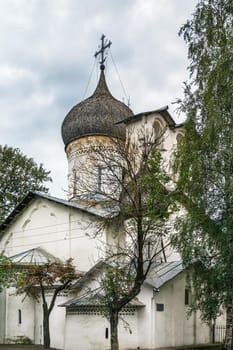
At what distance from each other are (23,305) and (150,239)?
21.8 feet

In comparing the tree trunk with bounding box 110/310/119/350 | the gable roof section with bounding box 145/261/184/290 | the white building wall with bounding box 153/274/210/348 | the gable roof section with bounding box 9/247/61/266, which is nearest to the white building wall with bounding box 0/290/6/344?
the gable roof section with bounding box 9/247/61/266

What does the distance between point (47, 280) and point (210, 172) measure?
772cm

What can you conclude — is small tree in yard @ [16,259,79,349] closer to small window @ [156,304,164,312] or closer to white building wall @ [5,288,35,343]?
white building wall @ [5,288,35,343]

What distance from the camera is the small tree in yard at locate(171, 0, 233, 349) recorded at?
11.7 meters

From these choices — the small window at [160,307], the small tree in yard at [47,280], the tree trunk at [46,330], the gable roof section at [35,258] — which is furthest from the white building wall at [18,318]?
the small window at [160,307]

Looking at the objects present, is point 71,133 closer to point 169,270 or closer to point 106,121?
point 106,121

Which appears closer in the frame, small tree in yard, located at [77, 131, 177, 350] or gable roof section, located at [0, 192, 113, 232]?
small tree in yard, located at [77, 131, 177, 350]

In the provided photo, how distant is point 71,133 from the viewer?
2431 cm

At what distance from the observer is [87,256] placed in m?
19.1

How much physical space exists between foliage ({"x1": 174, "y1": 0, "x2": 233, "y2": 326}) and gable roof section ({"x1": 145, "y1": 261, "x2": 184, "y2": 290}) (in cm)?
279

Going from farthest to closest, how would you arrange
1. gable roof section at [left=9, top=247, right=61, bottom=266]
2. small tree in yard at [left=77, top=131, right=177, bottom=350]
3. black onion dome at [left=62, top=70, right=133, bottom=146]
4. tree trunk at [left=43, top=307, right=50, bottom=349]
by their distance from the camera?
1. black onion dome at [left=62, top=70, right=133, bottom=146]
2. gable roof section at [left=9, top=247, right=61, bottom=266]
3. tree trunk at [left=43, top=307, right=50, bottom=349]
4. small tree in yard at [left=77, top=131, right=177, bottom=350]

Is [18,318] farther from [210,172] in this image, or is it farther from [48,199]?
[210,172]

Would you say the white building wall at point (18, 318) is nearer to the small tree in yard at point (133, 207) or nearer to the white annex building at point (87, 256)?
the white annex building at point (87, 256)

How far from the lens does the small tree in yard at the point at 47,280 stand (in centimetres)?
1656
